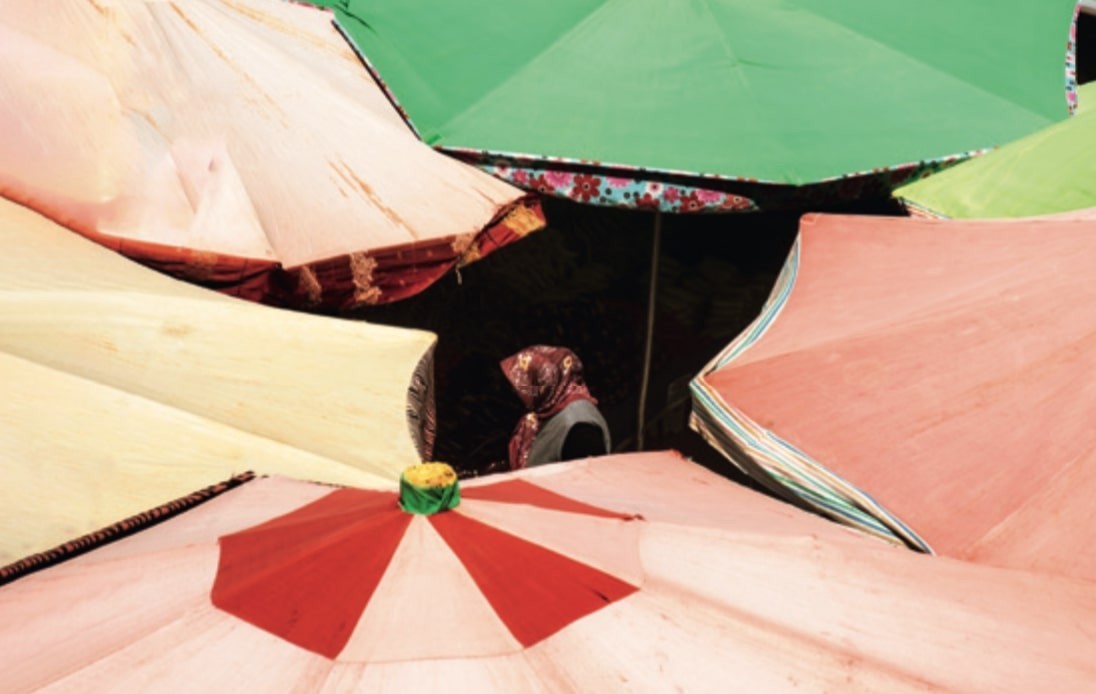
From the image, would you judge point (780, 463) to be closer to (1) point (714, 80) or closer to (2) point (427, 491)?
(2) point (427, 491)

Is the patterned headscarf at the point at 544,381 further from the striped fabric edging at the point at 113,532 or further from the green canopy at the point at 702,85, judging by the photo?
the striped fabric edging at the point at 113,532

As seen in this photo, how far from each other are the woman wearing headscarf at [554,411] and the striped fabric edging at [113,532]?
172 cm

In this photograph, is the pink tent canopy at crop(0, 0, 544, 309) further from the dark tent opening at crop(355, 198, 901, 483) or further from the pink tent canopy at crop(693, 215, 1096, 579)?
the dark tent opening at crop(355, 198, 901, 483)

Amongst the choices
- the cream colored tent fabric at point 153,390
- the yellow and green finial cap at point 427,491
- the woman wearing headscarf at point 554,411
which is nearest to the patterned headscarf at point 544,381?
the woman wearing headscarf at point 554,411

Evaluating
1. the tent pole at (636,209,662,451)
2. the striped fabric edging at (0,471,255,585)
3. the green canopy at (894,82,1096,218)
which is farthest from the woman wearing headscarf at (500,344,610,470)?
the striped fabric edging at (0,471,255,585)

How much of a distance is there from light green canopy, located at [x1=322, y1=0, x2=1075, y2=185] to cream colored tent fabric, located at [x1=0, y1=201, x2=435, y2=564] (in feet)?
4.90

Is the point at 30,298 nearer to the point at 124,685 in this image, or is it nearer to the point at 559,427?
the point at 124,685

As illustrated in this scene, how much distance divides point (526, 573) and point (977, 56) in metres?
3.84

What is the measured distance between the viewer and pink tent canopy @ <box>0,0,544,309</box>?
344 centimetres

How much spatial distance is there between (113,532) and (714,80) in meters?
3.01

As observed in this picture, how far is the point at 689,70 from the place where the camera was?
4.47 meters

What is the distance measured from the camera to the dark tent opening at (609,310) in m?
5.57

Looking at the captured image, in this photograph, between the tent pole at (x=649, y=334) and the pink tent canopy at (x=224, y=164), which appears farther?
the tent pole at (x=649, y=334)

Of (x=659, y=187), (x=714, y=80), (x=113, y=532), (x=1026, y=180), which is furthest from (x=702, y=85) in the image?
(x=113, y=532)
